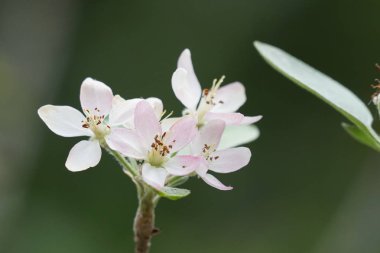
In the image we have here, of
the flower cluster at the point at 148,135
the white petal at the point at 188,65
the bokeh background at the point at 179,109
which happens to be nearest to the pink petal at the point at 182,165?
the flower cluster at the point at 148,135

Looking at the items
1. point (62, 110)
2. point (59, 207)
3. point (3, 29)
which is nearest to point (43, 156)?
point (59, 207)

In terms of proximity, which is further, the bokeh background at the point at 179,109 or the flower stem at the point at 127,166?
the bokeh background at the point at 179,109

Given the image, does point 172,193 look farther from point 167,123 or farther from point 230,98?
point 230,98

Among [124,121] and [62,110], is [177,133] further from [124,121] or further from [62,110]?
[62,110]

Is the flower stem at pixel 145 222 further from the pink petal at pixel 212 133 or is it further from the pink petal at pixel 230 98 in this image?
the pink petal at pixel 230 98

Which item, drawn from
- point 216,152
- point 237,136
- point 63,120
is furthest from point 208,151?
point 237,136

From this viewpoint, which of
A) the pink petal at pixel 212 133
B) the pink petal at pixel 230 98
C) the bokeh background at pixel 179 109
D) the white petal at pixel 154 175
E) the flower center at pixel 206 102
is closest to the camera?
the white petal at pixel 154 175
